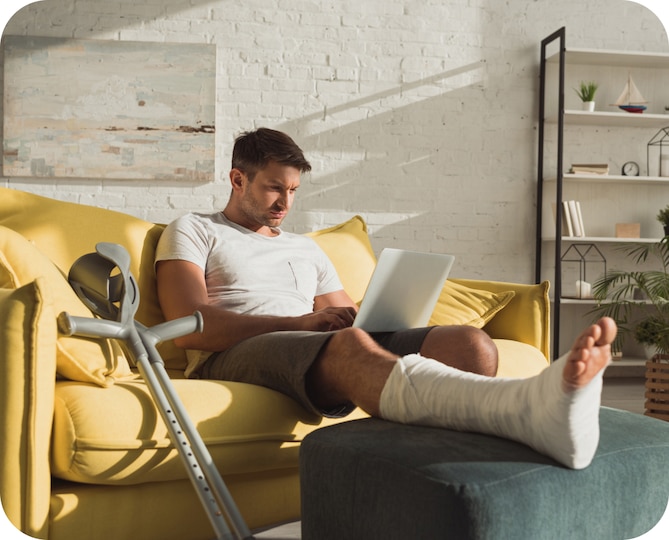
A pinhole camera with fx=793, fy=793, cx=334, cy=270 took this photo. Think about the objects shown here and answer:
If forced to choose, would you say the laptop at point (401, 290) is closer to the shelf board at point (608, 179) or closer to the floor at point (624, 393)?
the floor at point (624, 393)

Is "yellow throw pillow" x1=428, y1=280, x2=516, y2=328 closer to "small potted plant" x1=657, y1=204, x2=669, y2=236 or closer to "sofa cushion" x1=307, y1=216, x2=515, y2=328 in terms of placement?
"sofa cushion" x1=307, y1=216, x2=515, y2=328

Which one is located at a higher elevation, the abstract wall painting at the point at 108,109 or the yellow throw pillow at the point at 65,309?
the abstract wall painting at the point at 108,109

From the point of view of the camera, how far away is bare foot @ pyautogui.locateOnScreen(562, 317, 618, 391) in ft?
4.35

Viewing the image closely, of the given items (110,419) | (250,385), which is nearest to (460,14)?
(250,385)

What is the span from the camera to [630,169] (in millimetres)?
5016

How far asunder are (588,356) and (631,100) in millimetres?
3979

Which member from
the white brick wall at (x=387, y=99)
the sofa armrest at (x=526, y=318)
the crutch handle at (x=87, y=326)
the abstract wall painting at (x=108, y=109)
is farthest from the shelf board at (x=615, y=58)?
the crutch handle at (x=87, y=326)

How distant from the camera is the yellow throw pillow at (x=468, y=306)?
108 inches

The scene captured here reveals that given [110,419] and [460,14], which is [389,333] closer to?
[110,419]

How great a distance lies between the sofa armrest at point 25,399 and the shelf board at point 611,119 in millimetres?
3838

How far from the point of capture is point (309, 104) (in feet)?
15.3

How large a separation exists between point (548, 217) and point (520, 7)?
1.30 meters

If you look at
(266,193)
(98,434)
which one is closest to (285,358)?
(98,434)

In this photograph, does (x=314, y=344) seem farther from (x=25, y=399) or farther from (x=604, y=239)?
(x=604, y=239)
